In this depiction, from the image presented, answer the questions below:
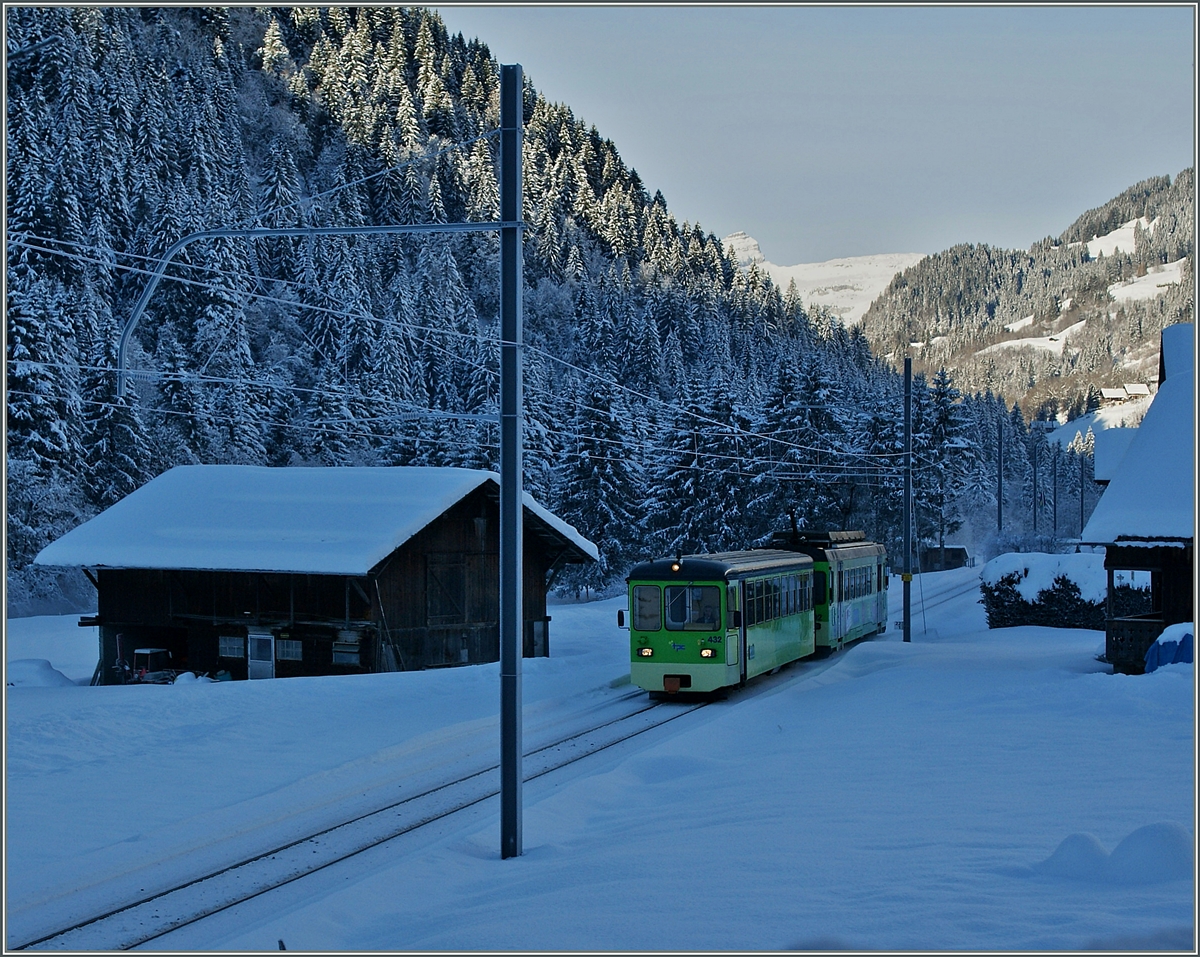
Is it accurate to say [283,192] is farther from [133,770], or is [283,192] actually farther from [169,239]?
[133,770]

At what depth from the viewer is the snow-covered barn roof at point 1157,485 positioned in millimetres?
20812

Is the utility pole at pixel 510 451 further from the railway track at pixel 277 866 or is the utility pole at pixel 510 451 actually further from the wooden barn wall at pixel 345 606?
the wooden barn wall at pixel 345 606

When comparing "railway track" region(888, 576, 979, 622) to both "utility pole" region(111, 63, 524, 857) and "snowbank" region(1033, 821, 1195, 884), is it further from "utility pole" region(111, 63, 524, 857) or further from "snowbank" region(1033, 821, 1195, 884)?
"snowbank" region(1033, 821, 1195, 884)

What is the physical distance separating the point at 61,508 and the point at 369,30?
150518mm

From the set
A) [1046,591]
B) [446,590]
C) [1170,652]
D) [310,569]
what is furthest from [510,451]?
[1046,591]

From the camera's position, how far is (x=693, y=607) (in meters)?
22.0

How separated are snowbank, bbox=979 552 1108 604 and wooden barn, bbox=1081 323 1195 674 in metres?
15.8

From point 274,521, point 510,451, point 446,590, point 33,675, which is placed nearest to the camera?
point 510,451

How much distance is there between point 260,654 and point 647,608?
12.6 metres

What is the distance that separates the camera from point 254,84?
148000mm

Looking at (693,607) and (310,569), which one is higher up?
(310,569)

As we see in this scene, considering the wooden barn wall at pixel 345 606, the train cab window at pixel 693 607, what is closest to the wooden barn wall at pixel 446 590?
the wooden barn wall at pixel 345 606

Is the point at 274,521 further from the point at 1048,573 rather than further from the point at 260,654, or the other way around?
the point at 1048,573

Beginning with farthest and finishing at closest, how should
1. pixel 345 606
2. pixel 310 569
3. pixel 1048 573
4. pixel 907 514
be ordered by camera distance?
Answer: pixel 1048 573 → pixel 907 514 → pixel 345 606 → pixel 310 569
